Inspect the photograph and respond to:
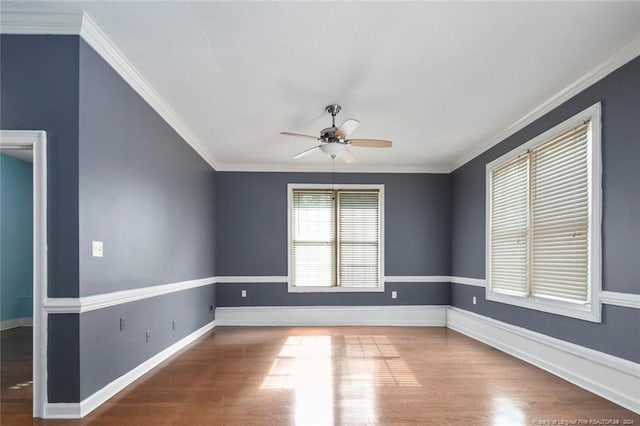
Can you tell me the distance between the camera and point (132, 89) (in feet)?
11.2

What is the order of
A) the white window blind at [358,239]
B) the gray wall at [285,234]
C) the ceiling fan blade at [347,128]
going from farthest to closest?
the white window blind at [358,239], the gray wall at [285,234], the ceiling fan blade at [347,128]

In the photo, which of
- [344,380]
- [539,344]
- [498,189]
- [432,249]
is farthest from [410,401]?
[432,249]

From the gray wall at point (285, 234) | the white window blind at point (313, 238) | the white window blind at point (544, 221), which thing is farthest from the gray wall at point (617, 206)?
the white window blind at point (313, 238)

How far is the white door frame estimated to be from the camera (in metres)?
2.62

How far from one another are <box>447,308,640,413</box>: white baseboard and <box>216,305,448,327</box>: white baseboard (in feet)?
4.32

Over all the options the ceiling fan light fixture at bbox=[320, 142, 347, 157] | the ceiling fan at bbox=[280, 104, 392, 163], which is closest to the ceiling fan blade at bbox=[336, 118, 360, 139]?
the ceiling fan at bbox=[280, 104, 392, 163]

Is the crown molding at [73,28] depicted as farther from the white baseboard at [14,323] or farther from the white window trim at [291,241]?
Result: the white baseboard at [14,323]

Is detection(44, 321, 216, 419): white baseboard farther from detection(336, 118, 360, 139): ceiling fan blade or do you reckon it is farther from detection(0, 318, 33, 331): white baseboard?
detection(0, 318, 33, 331): white baseboard

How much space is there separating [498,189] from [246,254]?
4238 millimetres

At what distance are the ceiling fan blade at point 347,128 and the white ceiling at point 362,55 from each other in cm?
30

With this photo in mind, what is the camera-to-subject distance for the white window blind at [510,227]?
446 cm

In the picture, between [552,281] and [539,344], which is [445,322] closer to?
[539,344]

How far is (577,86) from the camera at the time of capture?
137 inches

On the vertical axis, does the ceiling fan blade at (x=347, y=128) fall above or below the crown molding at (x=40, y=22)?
below
